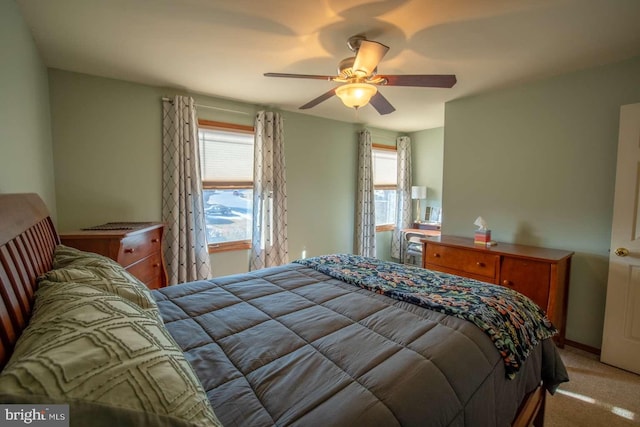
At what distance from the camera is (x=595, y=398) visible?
6.35 feet

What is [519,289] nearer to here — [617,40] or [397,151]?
[617,40]

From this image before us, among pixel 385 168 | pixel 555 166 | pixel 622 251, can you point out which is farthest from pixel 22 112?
pixel 385 168

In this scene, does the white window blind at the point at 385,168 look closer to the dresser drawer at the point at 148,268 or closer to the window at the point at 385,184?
the window at the point at 385,184

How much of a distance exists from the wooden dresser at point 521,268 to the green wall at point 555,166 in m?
0.16

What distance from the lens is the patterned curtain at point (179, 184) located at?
3.04m

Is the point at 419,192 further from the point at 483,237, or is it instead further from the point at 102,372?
the point at 102,372

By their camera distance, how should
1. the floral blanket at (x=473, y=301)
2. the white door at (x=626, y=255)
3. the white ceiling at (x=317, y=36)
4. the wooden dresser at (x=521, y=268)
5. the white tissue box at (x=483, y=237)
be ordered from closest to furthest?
the floral blanket at (x=473, y=301), the white ceiling at (x=317, y=36), the white door at (x=626, y=255), the wooden dresser at (x=521, y=268), the white tissue box at (x=483, y=237)

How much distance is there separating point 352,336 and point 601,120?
2.81 metres

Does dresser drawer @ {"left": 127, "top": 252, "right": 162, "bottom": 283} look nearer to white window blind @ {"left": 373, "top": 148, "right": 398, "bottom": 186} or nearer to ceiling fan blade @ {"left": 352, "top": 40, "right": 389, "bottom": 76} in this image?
ceiling fan blade @ {"left": 352, "top": 40, "right": 389, "bottom": 76}

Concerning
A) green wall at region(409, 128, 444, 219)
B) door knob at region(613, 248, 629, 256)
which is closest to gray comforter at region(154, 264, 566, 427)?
door knob at region(613, 248, 629, 256)

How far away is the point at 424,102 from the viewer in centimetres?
343

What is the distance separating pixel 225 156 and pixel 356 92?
2060mm

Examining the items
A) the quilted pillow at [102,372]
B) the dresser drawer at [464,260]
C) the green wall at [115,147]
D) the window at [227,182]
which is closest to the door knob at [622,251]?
the dresser drawer at [464,260]

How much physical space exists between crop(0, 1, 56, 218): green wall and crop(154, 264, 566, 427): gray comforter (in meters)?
1.15
